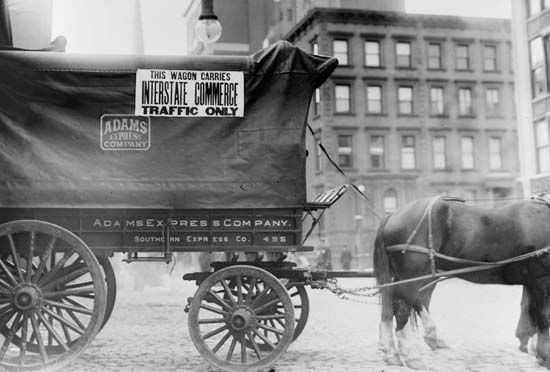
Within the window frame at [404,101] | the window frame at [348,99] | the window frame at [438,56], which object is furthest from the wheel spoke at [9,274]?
the window frame at [438,56]

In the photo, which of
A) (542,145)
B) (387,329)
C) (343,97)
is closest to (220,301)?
(387,329)

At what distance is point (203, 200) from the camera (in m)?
6.76

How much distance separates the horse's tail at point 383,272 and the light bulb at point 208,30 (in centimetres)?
389

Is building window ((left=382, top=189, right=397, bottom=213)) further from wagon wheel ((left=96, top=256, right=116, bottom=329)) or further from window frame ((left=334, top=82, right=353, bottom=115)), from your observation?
wagon wheel ((left=96, top=256, right=116, bottom=329))

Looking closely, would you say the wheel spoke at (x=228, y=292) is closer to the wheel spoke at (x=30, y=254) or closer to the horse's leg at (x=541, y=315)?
the wheel spoke at (x=30, y=254)

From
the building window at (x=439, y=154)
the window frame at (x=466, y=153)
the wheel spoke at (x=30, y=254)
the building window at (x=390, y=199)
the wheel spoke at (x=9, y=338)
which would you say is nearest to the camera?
the wheel spoke at (x=9, y=338)

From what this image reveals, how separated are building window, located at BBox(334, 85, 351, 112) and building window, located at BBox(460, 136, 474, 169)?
8224 mm

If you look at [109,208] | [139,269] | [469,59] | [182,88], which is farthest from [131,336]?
[469,59]

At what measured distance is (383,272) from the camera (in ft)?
24.3

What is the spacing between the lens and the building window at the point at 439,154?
140 feet

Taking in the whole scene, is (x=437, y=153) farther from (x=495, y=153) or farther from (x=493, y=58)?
(x=493, y=58)

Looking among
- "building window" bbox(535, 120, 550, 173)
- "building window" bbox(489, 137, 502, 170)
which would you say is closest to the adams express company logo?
"building window" bbox(535, 120, 550, 173)

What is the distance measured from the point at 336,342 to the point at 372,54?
1357 inches

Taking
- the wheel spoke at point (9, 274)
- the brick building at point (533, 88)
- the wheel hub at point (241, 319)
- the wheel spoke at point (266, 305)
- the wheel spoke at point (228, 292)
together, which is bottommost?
the wheel hub at point (241, 319)
